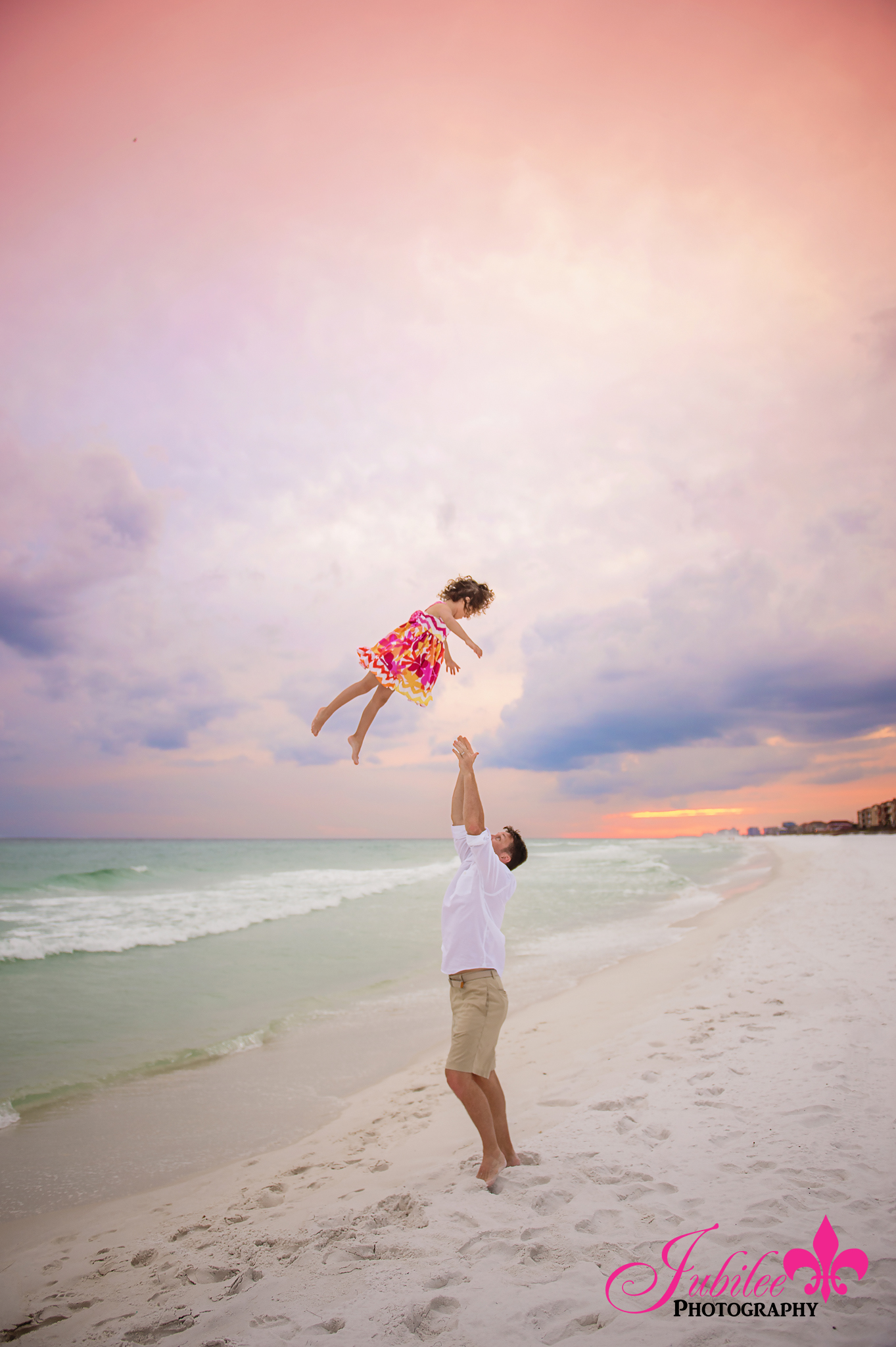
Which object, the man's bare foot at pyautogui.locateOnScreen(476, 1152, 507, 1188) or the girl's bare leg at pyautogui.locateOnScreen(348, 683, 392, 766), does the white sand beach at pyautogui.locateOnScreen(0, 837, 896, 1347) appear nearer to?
the man's bare foot at pyautogui.locateOnScreen(476, 1152, 507, 1188)

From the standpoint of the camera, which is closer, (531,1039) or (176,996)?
(531,1039)

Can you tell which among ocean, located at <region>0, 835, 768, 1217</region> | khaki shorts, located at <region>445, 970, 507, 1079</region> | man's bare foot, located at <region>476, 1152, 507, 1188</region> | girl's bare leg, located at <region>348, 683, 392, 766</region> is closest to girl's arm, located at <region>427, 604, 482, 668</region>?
girl's bare leg, located at <region>348, 683, 392, 766</region>

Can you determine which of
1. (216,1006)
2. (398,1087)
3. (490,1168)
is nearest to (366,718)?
(490,1168)

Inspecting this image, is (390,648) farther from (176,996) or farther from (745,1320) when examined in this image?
(176,996)

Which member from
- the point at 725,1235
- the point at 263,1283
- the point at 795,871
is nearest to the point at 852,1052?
the point at 725,1235

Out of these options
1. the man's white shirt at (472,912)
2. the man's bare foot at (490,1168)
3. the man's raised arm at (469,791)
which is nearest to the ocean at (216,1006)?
the man's bare foot at (490,1168)

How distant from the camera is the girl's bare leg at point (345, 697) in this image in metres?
4.43

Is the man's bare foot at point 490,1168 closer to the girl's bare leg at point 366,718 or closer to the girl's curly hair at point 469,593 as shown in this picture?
the girl's bare leg at point 366,718

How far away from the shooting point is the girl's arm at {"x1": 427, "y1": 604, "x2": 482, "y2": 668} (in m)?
4.27

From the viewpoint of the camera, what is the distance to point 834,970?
23.0 feet

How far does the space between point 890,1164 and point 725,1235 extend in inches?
42.0

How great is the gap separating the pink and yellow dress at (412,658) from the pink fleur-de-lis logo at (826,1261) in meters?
3.10

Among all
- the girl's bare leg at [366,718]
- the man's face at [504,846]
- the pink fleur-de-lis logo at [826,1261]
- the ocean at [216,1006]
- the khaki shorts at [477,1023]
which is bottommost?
the ocean at [216,1006]

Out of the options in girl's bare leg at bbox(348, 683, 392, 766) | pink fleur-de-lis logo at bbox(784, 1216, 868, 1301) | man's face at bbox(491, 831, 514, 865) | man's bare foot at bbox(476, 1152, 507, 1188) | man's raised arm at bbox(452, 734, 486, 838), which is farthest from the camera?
girl's bare leg at bbox(348, 683, 392, 766)
